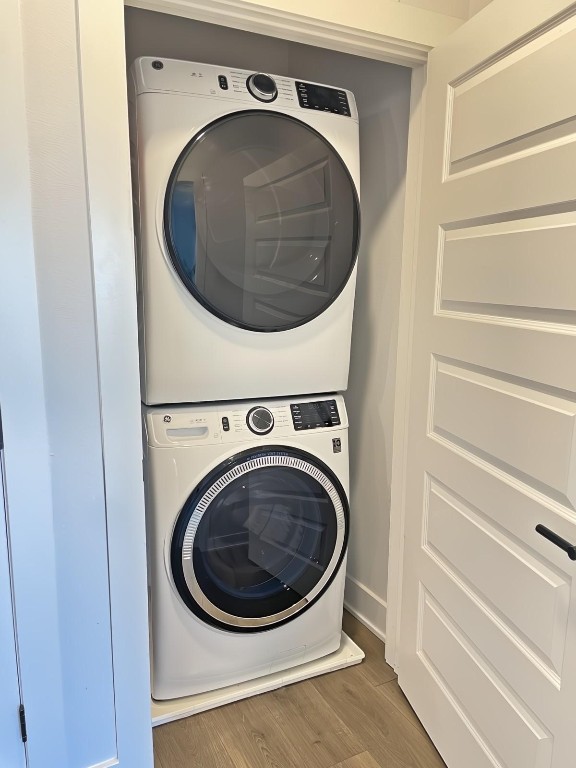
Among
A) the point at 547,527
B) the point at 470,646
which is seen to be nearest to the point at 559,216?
the point at 547,527

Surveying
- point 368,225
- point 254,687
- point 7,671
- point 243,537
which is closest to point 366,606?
point 254,687

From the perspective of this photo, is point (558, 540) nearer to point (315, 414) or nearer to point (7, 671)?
point (315, 414)

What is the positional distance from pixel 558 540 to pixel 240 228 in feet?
3.59

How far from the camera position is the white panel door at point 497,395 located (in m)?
1.13

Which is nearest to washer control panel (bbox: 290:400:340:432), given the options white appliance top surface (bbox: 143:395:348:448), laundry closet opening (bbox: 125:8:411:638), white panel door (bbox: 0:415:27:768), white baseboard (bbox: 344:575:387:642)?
white appliance top surface (bbox: 143:395:348:448)

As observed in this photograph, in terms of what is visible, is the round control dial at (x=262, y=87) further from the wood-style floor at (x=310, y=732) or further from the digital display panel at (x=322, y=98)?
the wood-style floor at (x=310, y=732)

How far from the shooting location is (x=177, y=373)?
1.61 metres

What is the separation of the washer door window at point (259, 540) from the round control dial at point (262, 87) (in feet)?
3.29

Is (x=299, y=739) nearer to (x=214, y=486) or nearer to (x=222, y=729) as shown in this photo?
(x=222, y=729)

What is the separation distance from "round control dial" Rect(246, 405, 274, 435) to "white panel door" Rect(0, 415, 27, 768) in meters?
0.70

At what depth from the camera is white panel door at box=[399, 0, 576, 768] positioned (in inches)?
44.4

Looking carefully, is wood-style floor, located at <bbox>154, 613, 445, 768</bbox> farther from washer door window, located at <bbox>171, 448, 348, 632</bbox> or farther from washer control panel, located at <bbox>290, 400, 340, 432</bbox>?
washer control panel, located at <bbox>290, 400, 340, 432</bbox>

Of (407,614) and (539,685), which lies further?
(407,614)

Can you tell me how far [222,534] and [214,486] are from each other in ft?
0.56
